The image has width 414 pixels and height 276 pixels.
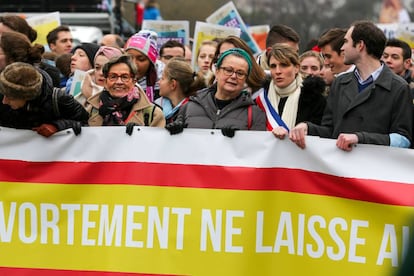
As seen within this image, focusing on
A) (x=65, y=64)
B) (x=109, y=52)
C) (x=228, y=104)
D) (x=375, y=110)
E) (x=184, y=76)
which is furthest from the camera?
(x=65, y=64)

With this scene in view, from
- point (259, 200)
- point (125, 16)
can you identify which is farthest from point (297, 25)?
point (259, 200)

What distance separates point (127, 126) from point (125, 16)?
48.3 feet

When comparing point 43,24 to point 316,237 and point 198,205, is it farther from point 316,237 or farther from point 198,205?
point 316,237

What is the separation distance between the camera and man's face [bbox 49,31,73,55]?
10453 millimetres

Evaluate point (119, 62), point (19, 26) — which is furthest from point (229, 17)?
point (119, 62)

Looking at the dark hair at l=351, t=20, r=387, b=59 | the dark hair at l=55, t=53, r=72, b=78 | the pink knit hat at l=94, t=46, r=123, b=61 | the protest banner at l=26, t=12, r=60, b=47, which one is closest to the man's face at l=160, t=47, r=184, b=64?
the dark hair at l=55, t=53, r=72, b=78

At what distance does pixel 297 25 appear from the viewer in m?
23.4

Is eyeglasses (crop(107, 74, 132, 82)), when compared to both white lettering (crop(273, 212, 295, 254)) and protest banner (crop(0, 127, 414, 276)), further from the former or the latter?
white lettering (crop(273, 212, 295, 254))

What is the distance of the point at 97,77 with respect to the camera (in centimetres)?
768

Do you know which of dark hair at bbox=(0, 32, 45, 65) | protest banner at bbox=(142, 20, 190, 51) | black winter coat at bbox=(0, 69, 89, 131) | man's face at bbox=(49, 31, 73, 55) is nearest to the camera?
black winter coat at bbox=(0, 69, 89, 131)

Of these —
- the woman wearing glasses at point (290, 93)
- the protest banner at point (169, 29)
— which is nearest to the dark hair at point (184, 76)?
the woman wearing glasses at point (290, 93)

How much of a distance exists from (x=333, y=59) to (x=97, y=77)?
1.85 meters

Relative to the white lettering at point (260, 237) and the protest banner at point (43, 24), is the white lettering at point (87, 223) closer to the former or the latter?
the white lettering at point (260, 237)

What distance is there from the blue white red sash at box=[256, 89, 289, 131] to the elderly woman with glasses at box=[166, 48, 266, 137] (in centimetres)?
13
